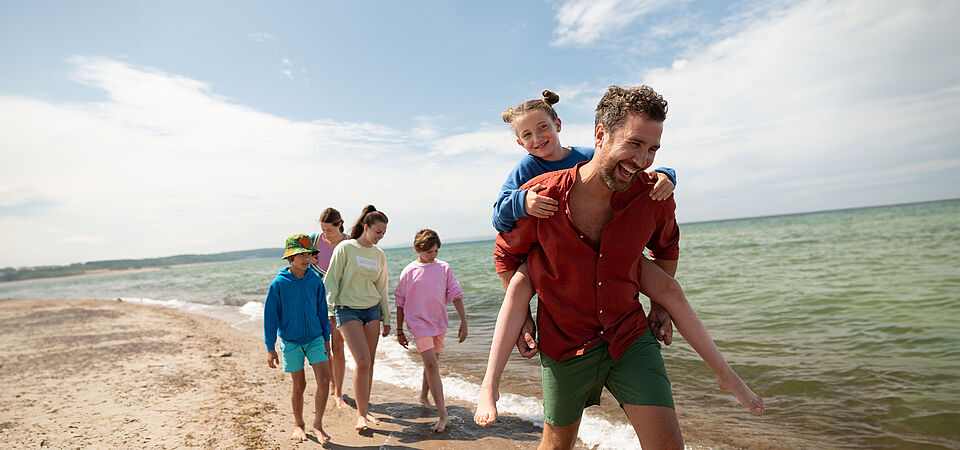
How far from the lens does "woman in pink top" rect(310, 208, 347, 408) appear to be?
592 centimetres

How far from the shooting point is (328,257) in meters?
6.49

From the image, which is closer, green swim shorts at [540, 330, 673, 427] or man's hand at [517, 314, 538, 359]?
green swim shorts at [540, 330, 673, 427]

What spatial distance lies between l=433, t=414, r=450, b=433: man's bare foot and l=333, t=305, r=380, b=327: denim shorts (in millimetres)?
1370

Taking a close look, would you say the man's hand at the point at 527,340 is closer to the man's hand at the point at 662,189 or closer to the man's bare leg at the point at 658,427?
the man's bare leg at the point at 658,427

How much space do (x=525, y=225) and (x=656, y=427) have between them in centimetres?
113

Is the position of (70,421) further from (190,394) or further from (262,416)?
(262,416)

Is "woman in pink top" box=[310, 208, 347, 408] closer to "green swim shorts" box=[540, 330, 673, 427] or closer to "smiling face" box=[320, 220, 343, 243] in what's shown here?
"smiling face" box=[320, 220, 343, 243]

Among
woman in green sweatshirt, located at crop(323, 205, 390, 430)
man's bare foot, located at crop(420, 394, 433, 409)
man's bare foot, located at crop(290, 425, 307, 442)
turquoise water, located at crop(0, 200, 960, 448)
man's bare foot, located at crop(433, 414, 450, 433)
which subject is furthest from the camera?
man's bare foot, located at crop(420, 394, 433, 409)

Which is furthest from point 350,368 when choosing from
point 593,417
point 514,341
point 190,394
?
point 514,341

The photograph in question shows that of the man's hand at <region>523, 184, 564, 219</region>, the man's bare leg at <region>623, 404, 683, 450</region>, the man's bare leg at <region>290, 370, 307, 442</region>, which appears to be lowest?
the man's bare leg at <region>290, 370, 307, 442</region>

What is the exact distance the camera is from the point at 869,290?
11281mm

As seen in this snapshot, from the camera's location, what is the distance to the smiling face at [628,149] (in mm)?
2031

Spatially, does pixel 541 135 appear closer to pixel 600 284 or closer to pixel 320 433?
pixel 600 284

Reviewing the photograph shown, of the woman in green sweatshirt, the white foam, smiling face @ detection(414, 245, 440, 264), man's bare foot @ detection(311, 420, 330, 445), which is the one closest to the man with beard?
the white foam
